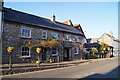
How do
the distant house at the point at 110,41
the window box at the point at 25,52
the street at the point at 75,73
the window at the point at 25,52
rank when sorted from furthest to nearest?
the distant house at the point at 110,41
the window at the point at 25,52
the window box at the point at 25,52
the street at the point at 75,73

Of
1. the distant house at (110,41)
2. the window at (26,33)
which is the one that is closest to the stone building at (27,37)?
the window at (26,33)

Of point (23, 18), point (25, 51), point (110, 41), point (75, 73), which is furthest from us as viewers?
point (110, 41)

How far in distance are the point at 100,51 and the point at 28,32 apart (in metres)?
26.0

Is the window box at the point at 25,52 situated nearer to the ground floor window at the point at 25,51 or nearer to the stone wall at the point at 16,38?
the ground floor window at the point at 25,51

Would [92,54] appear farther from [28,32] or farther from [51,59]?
[28,32]

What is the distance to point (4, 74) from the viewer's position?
380 inches

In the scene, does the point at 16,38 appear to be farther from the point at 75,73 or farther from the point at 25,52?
the point at 75,73

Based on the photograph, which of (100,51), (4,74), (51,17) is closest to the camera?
(4,74)

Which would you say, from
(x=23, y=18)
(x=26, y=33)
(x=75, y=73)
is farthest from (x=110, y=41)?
(x=75, y=73)

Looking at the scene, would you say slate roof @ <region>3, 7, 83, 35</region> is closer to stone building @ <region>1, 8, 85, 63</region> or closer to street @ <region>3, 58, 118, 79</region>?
stone building @ <region>1, 8, 85, 63</region>

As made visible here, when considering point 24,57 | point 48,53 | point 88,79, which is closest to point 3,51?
point 24,57

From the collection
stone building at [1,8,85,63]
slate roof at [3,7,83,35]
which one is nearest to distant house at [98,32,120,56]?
stone building at [1,8,85,63]

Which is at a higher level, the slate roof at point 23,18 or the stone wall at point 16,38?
the slate roof at point 23,18

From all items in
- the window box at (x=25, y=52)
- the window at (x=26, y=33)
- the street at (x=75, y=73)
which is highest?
the window at (x=26, y=33)
